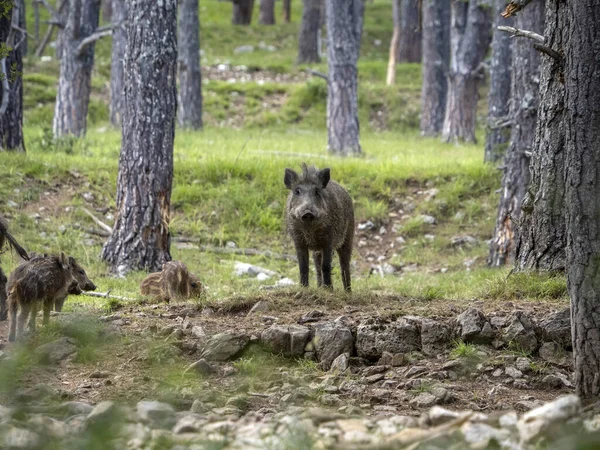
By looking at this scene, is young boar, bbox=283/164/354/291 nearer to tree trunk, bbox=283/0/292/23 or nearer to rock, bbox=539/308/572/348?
rock, bbox=539/308/572/348

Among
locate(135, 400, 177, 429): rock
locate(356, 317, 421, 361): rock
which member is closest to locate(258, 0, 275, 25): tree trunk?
A: locate(356, 317, 421, 361): rock

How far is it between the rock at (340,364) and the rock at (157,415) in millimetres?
2047

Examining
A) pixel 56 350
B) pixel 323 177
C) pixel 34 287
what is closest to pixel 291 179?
pixel 323 177

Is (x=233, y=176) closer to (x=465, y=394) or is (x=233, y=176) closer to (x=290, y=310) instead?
(x=290, y=310)

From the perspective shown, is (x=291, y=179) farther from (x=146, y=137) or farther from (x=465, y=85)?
(x=465, y=85)

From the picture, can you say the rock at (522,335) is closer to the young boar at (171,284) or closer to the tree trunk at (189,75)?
the young boar at (171,284)

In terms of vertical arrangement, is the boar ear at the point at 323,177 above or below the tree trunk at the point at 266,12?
below

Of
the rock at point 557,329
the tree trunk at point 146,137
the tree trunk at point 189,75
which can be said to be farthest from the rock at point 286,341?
the tree trunk at point 189,75

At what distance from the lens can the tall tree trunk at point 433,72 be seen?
28.2 metres

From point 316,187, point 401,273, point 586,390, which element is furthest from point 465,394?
→ point 401,273

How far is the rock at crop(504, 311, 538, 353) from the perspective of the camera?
25.7 feet

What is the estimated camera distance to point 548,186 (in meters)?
9.62

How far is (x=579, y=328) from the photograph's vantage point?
6.42 m

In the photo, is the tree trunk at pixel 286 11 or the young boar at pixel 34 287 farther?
the tree trunk at pixel 286 11
